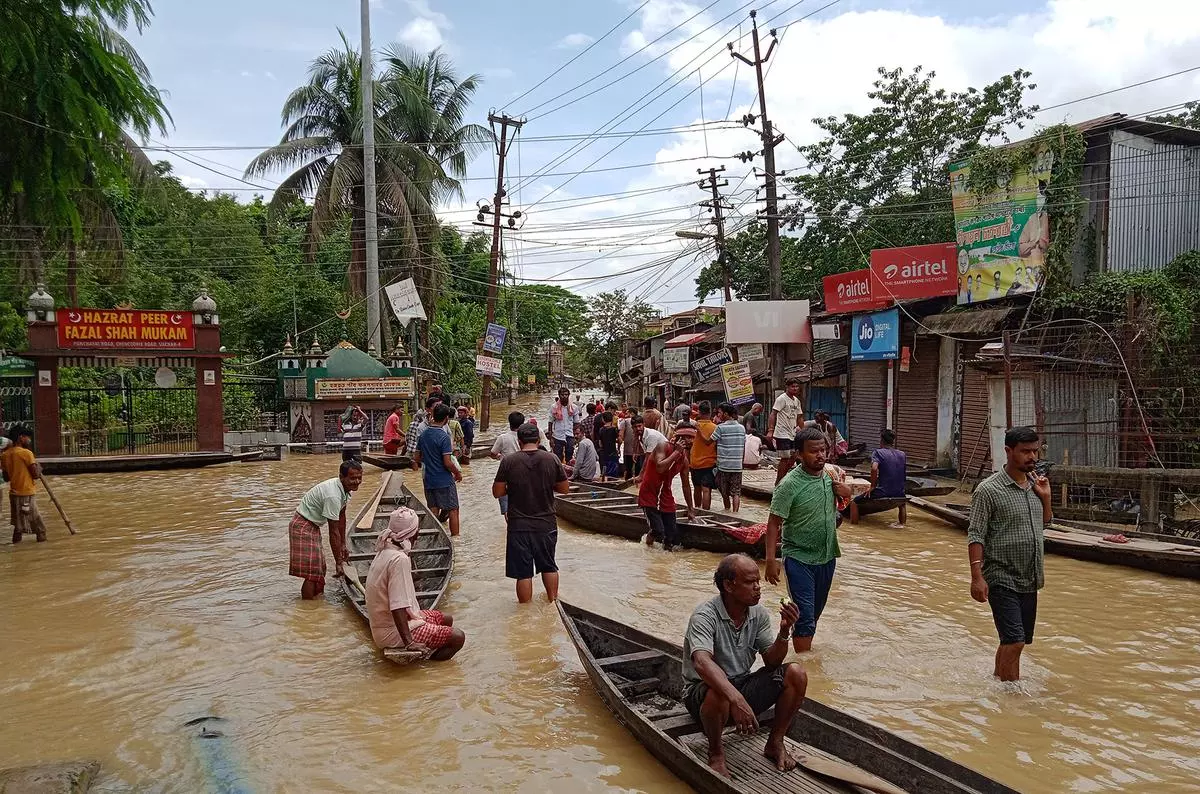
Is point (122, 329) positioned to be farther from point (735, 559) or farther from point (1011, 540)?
point (1011, 540)

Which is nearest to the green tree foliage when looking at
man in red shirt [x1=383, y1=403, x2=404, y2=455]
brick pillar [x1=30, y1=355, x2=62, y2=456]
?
man in red shirt [x1=383, y1=403, x2=404, y2=455]

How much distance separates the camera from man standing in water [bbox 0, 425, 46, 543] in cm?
1119

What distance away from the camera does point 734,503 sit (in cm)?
1238

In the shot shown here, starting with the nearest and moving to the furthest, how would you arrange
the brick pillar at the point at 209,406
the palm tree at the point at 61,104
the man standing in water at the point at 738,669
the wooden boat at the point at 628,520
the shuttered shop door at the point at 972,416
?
the man standing in water at the point at 738,669
the palm tree at the point at 61,104
the wooden boat at the point at 628,520
the shuttered shop door at the point at 972,416
the brick pillar at the point at 209,406

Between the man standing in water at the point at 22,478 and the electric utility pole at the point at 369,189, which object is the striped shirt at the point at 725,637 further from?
the electric utility pole at the point at 369,189

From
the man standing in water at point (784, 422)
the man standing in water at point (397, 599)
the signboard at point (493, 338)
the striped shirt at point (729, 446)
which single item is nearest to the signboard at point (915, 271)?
the man standing in water at point (784, 422)

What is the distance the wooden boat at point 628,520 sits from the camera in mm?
10406

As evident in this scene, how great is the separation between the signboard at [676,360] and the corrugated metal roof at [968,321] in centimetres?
1555

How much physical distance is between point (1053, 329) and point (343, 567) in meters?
13.2

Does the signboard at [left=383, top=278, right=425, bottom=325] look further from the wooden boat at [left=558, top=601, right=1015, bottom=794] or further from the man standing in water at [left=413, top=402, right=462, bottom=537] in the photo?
the wooden boat at [left=558, top=601, right=1015, bottom=794]

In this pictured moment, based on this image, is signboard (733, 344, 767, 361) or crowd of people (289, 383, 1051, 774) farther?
signboard (733, 344, 767, 361)

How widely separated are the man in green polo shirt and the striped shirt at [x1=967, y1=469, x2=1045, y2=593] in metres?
0.97

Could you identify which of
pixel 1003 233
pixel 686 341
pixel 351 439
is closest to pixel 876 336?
pixel 1003 233

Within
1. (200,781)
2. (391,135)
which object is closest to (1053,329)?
(200,781)
